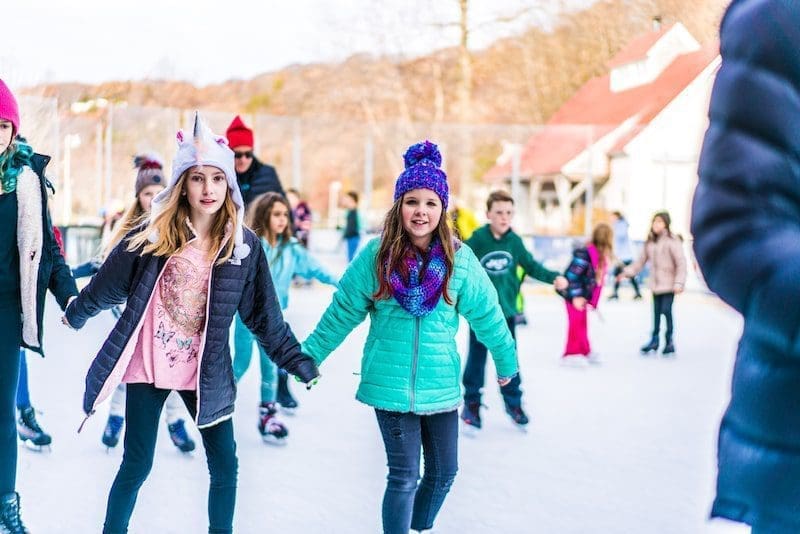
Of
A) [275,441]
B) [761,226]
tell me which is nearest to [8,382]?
[275,441]

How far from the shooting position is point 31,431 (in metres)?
4.19

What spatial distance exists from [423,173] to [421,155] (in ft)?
0.32

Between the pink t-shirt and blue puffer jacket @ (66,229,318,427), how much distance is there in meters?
0.04

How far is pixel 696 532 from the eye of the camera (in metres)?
3.25

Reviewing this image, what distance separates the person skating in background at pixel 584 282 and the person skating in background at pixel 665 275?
0.82 metres

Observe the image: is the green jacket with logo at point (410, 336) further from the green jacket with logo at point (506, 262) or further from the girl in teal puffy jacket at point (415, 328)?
the green jacket with logo at point (506, 262)

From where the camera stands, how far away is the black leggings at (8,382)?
283cm

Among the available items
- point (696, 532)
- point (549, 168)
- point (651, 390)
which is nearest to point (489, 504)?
point (696, 532)

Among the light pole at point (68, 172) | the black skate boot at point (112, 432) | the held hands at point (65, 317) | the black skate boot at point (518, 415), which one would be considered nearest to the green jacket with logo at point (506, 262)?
the black skate boot at point (518, 415)

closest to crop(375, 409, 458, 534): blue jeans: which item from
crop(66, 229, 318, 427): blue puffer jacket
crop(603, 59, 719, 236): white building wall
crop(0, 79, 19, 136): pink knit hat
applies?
crop(66, 229, 318, 427): blue puffer jacket

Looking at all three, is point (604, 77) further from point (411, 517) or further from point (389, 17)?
point (411, 517)

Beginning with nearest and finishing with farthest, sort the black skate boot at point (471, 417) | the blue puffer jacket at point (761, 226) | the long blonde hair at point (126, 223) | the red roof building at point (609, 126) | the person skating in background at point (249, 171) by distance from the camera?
the blue puffer jacket at point (761, 226) → the long blonde hair at point (126, 223) → the black skate boot at point (471, 417) → the person skating in background at point (249, 171) → the red roof building at point (609, 126)

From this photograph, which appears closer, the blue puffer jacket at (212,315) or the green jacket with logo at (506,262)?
the blue puffer jacket at (212,315)

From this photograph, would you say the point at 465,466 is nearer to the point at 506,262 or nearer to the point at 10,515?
the point at 506,262
